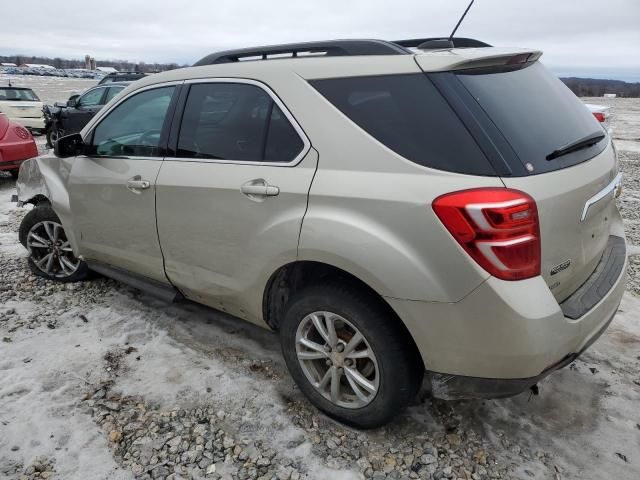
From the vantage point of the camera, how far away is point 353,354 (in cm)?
236

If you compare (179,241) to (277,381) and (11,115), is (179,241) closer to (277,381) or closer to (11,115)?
(277,381)

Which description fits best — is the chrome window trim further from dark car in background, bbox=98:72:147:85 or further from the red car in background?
dark car in background, bbox=98:72:147:85

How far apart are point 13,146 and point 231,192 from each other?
685 centimetres

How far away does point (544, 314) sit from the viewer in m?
1.94

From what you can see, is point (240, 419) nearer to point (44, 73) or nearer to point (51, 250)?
point (51, 250)

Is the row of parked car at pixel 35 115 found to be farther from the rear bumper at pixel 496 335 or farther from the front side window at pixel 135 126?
the rear bumper at pixel 496 335

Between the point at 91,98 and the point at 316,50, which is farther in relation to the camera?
the point at 91,98

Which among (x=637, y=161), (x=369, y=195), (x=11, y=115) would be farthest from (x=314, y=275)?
(x=11, y=115)

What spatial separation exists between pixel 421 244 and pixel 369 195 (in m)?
0.32

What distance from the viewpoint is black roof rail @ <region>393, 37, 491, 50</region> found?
2516 millimetres

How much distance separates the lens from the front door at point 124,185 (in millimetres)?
3141

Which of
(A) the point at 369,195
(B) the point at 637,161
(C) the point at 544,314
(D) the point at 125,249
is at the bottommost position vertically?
(B) the point at 637,161

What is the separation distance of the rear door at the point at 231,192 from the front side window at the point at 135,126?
8.8 inches

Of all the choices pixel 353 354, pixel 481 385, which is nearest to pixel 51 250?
pixel 353 354
